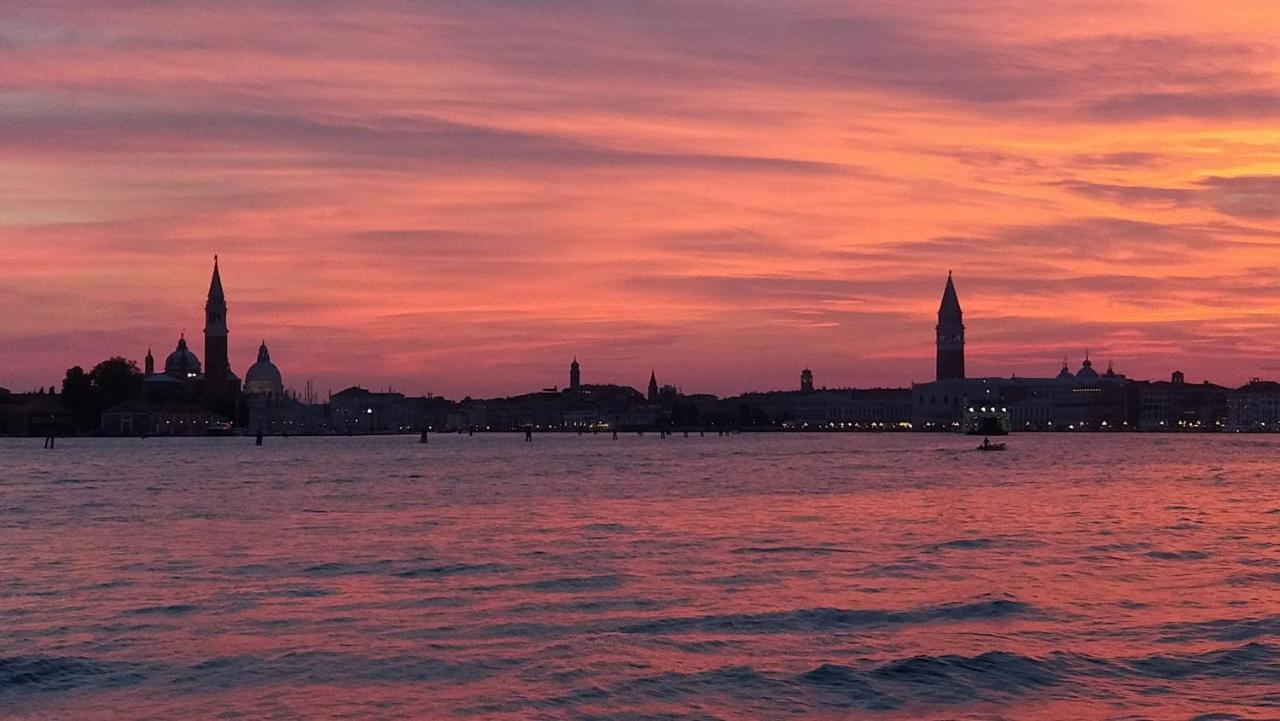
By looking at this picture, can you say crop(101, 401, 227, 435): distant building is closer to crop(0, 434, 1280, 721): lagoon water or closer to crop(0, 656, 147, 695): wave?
crop(0, 434, 1280, 721): lagoon water

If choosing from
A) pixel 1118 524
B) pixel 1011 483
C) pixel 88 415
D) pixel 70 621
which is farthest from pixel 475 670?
pixel 88 415

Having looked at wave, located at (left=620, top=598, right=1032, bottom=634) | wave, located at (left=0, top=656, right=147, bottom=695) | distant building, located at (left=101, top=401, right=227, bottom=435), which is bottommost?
wave, located at (left=0, top=656, right=147, bottom=695)

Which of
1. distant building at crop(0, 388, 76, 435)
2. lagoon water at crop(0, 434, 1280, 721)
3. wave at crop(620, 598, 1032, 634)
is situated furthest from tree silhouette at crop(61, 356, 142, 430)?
wave at crop(620, 598, 1032, 634)

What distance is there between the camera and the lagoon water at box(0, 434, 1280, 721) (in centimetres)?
1517

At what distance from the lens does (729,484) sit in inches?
2297

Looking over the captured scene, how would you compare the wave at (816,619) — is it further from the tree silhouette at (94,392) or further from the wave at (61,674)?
the tree silhouette at (94,392)

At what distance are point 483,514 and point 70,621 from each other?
2071 centimetres

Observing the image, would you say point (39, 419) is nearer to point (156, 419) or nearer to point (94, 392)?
point (94, 392)

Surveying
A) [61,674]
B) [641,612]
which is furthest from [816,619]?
[61,674]

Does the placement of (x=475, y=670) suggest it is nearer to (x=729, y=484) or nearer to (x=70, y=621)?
(x=70, y=621)

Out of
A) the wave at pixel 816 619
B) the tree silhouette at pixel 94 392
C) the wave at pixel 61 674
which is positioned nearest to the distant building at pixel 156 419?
the tree silhouette at pixel 94 392

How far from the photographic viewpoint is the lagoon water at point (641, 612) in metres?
15.2

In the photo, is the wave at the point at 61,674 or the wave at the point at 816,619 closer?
the wave at the point at 61,674

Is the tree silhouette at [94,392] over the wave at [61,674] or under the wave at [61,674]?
over
